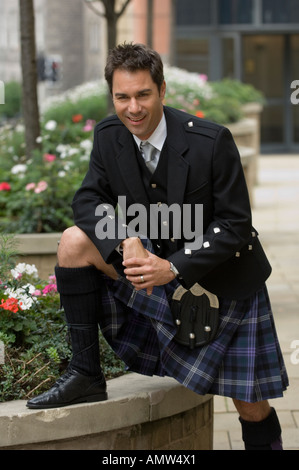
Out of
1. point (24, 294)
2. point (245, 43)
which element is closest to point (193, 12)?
point (245, 43)

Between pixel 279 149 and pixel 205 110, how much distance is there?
32.7 feet

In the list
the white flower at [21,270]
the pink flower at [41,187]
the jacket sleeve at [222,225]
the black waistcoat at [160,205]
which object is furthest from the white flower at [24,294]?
the pink flower at [41,187]

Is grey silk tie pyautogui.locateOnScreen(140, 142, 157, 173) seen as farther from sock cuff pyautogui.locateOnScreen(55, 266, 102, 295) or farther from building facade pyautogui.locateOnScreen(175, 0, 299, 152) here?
building facade pyautogui.locateOnScreen(175, 0, 299, 152)

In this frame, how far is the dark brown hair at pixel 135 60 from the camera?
3.16m

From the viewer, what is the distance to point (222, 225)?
3.21m

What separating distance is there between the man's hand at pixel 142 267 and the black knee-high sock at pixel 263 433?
0.68m

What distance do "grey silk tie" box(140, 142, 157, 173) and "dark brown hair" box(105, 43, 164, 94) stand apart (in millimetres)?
243

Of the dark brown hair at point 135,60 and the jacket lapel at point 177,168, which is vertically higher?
the dark brown hair at point 135,60

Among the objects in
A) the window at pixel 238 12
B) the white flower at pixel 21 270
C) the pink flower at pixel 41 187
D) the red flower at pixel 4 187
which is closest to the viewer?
the white flower at pixel 21 270

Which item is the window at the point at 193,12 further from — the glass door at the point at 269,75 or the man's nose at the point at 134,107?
the man's nose at the point at 134,107

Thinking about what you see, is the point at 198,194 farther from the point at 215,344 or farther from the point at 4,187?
the point at 4,187

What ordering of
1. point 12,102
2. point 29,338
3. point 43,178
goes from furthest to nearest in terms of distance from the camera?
1. point 12,102
2. point 43,178
3. point 29,338

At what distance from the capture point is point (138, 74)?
10.4 ft

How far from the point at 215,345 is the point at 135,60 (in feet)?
3.31
